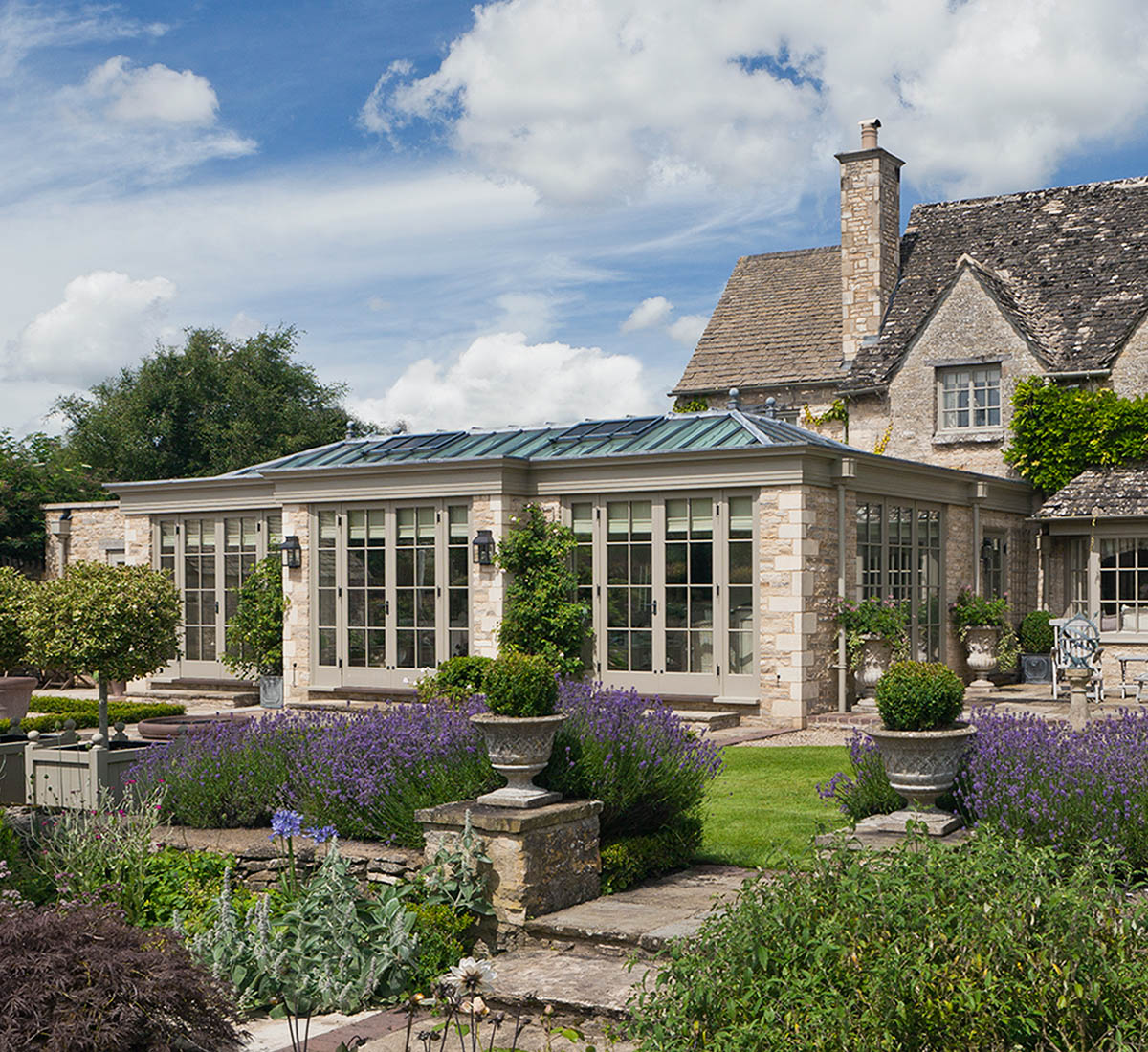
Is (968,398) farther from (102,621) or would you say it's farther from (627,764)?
(627,764)

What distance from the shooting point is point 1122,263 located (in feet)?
74.2

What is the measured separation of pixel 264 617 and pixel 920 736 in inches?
540

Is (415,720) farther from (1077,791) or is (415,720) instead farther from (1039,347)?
(1039,347)

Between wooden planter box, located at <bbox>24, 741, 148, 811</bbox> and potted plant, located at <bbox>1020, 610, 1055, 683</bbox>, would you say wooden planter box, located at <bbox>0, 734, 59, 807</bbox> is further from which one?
potted plant, located at <bbox>1020, 610, 1055, 683</bbox>

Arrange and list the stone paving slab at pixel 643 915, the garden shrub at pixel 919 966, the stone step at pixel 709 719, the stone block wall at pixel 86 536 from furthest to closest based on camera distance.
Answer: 1. the stone block wall at pixel 86 536
2. the stone step at pixel 709 719
3. the stone paving slab at pixel 643 915
4. the garden shrub at pixel 919 966

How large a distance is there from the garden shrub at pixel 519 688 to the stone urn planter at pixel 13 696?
39.9ft

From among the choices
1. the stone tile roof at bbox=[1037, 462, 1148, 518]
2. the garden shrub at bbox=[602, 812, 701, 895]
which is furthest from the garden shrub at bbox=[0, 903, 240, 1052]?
the stone tile roof at bbox=[1037, 462, 1148, 518]

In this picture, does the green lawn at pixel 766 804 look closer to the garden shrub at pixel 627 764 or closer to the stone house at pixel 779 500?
the garden shrub at pixel 627 764

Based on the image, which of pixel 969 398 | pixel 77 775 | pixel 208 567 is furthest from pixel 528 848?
pixel 969 398

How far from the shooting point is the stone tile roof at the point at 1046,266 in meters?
21.8

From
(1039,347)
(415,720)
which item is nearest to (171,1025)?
(415,720)

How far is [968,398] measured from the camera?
890 inches

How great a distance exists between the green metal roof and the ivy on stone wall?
4.80 m

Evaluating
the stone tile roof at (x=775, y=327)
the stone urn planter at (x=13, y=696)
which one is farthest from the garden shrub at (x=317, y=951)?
the stone tile roof at (x=775, y=327)
